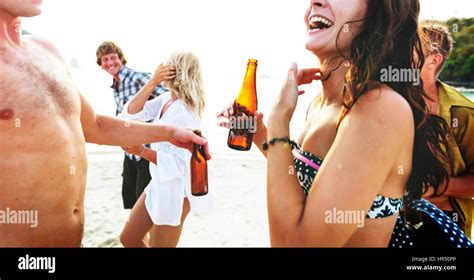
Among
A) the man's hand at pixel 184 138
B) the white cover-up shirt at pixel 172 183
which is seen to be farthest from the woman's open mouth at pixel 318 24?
the white cover-up shirt at pixel 172 183

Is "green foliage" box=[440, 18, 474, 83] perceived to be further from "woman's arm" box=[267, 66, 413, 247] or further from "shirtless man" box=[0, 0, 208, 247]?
"shirtless man" box=[0, 0, 208, 247]

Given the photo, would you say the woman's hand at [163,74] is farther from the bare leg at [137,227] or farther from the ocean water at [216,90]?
the bare leg at [137,227]

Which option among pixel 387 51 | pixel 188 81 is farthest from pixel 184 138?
pixel 188 81

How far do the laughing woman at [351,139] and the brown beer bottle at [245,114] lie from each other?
0.33 metres

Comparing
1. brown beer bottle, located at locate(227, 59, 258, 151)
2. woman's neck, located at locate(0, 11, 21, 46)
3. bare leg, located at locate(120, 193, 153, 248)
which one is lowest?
bare leg, located at locate(120, 193, 153, 248)

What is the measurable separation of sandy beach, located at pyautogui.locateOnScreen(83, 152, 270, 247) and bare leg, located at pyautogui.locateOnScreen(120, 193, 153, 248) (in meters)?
0.72

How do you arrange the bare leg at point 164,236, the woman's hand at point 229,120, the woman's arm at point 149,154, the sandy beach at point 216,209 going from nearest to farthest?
1. the woman's hand at point 229,120
2. the bare leg at point 164,236
3. the woman's arm at point 149,154
4. the sandy beach at point 216,209

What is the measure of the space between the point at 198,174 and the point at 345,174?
1.21m

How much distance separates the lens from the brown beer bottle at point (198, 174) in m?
2.06

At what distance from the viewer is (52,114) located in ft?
3.87

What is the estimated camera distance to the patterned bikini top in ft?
3.67

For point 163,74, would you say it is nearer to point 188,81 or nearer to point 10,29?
point 188,81

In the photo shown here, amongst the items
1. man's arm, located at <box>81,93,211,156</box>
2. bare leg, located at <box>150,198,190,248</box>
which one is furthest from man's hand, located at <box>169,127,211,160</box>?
bare leg, located at <box>150,198,190,248</box>
